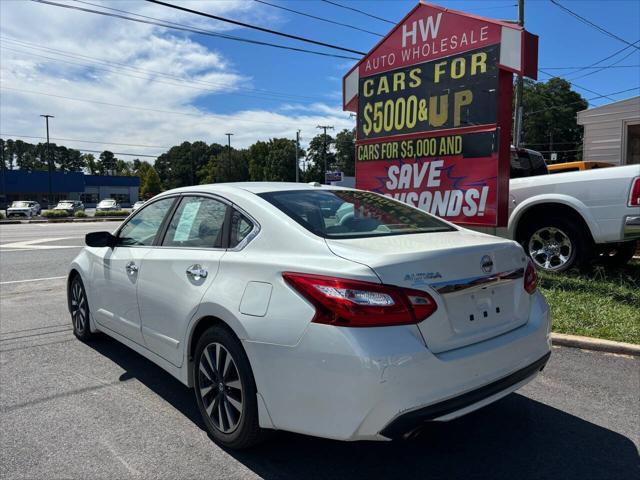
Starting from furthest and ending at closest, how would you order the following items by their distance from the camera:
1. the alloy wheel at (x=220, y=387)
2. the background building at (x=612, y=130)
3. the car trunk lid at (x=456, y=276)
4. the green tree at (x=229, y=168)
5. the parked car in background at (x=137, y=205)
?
the green tree at (x=229, y=168)
the background building at (x=612, y=130)
the parked car in background at (x=137, y=205)
the alloy wheel at (x=220, y=387)
the car trunk lid at (x=456, y=276)

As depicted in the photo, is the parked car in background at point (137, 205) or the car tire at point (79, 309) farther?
the parked car in background at point (137, 205)

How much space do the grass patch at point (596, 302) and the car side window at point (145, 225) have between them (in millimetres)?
3917

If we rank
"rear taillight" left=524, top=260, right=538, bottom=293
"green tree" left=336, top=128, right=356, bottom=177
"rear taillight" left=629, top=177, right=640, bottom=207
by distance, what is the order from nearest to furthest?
"rear taillight" left=524, top=260, right=538, bottom=293, "rear taillight" left=629, top=177, right=640, bottom=207, "green tree" left=336, top=128, right=356, bottom=177

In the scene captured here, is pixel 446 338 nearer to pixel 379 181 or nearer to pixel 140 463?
pixel 140 463

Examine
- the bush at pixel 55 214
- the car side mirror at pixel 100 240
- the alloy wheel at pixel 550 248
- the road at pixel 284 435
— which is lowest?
the bush at pixel 55 214

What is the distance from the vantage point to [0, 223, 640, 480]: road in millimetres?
2787

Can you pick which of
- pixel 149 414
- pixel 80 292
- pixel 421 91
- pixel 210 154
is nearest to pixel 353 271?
pixel 149 414

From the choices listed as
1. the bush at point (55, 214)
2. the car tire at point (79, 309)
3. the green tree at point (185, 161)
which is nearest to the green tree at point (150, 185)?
the green tree at point (185, 161)

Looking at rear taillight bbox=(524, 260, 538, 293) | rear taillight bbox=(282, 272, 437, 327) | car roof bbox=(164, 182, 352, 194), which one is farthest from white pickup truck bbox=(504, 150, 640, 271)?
rear taillight bbox=(282, 272, 437, 327)

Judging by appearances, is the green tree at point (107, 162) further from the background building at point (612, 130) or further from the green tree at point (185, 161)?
the background building at point (612, 130)

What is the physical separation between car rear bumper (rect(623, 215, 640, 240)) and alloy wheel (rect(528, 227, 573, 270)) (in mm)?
756

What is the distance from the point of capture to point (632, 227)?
6.29 metres

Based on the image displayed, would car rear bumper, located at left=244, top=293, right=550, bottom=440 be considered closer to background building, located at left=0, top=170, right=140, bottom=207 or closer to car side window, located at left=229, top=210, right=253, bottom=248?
car side window, located at left=229, top=210, right=253, bottom=248

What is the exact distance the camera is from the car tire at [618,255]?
777cm
